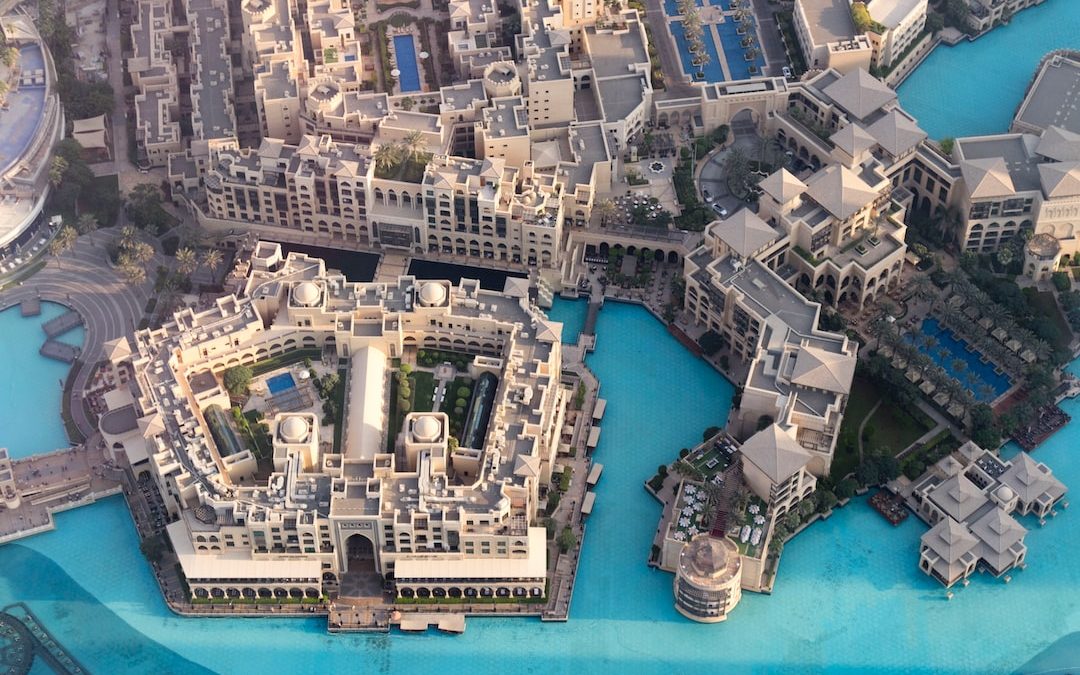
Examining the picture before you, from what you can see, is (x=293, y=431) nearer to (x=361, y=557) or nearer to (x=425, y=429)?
(x=425, y=429)

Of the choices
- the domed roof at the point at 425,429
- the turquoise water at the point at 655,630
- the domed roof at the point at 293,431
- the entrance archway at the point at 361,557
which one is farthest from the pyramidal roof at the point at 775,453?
the domed roof at the point at 293,431

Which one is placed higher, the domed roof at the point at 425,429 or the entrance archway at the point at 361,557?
the domed roof at the point at 425,429

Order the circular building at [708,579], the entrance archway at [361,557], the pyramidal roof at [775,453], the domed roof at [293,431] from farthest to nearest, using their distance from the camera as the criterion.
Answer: the entrance archway at [361,557] < the domed roof at [293,431] < the pyramidal roof at [775,453] < the circular building at [708,579]

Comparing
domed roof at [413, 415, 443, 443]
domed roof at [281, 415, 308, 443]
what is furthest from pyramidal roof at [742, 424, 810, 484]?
domed roof at [281, 415, 308, 443]

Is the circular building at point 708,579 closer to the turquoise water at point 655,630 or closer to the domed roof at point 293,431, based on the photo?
the turquoise water at point 655,630

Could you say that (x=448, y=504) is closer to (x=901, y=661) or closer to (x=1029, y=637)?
Result: (x=901, y=661)

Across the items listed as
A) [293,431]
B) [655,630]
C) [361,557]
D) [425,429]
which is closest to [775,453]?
[655,630]

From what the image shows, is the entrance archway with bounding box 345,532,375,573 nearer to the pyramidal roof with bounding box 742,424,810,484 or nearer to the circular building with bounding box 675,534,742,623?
the circular building with bounding box 675,534,742,623

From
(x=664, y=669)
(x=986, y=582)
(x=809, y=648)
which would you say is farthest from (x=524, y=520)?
(x=986, y=582)
